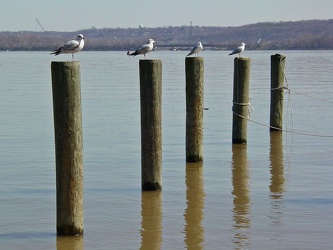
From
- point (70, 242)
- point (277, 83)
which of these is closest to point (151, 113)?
point (70, 242)

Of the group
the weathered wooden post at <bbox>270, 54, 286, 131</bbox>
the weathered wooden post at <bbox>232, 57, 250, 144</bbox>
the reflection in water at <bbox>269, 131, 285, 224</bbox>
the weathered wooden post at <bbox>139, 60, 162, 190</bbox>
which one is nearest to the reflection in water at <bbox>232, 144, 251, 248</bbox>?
the reflection in water at <bbox>269, 131, 285, 224</bbox>

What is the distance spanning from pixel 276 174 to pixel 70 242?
531 centimetres

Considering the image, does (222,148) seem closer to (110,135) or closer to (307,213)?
(110,135)

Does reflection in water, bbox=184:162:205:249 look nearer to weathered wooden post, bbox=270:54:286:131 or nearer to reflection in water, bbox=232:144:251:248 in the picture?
reflection in water, bbox=232:144:251:248

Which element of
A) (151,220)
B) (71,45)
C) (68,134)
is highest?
(71,45)

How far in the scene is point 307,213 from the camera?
1155cm

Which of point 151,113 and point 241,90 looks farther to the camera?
point 241,90

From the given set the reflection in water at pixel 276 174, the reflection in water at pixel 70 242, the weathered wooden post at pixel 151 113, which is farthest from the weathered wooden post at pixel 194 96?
the reflection in water at pixel 70 242

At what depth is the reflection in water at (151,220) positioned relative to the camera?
10336mm

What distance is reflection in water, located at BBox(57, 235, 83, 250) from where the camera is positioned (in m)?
10.1

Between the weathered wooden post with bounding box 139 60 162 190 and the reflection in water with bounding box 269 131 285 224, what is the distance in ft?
5.72

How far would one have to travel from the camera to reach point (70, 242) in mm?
10195

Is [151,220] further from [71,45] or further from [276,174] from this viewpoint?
[276,174]

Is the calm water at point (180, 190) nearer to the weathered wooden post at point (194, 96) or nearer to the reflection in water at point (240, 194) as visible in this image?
the reflection in water at point (240, 194)
